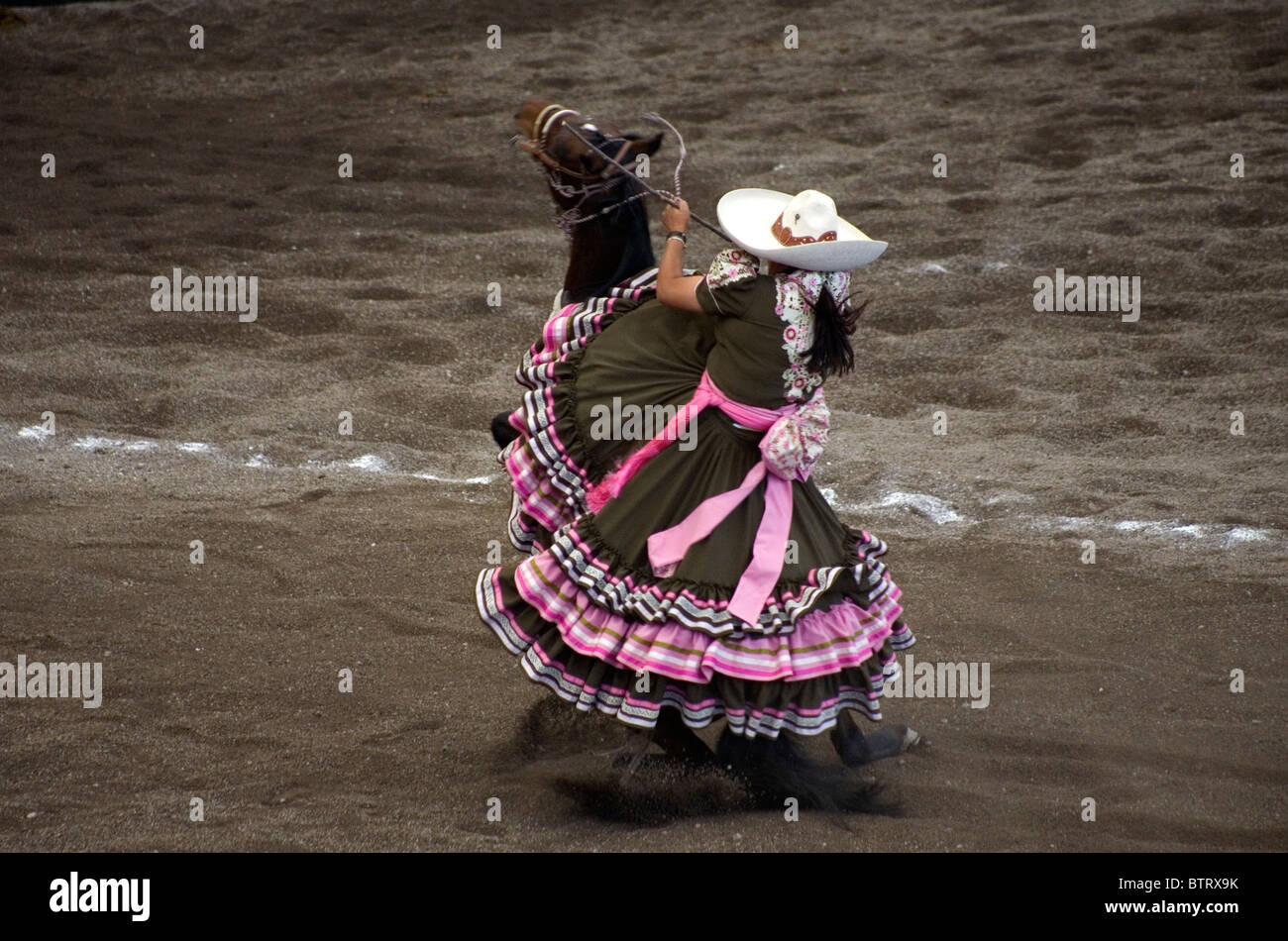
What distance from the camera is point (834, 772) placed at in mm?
3273

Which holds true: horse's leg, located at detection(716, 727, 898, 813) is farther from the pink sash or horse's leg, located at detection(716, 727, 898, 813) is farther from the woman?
the pink sash

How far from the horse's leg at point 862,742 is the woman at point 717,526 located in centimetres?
32

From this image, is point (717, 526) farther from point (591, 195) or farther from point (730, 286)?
point (591, 195)

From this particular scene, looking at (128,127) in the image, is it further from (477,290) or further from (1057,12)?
(1057,12)

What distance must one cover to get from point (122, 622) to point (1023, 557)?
2867mm

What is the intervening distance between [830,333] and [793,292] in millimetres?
131

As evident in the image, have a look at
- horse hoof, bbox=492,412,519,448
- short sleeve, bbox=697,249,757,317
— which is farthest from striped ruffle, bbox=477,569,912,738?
short sleeve, bbox=697,249,757,317

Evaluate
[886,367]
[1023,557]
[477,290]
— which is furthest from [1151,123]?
[1023,557]

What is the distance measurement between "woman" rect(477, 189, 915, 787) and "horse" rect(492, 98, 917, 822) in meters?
0.05

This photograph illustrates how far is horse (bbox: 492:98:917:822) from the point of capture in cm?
320

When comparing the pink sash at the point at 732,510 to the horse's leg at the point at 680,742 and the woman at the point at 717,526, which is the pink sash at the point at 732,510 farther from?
the horse's leg at the point at 680,742

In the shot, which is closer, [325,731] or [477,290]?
[325,731]

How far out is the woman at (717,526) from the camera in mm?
2984

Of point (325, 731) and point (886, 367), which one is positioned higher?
point (886, 367)
